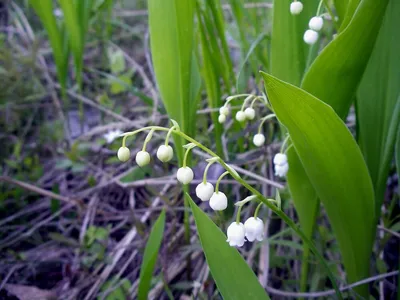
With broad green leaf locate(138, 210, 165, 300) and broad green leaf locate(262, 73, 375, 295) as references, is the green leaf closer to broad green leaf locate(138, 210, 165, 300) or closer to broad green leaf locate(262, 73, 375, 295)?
broad green leaf locate(138, 210, 165, 300)

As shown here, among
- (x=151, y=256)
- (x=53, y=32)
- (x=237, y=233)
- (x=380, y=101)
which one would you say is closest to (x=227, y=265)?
(x=237, y=233)

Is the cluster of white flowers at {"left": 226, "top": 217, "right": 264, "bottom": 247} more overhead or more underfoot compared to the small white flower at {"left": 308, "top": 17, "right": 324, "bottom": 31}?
more underfoot

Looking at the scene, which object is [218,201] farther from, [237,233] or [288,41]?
[288,41]

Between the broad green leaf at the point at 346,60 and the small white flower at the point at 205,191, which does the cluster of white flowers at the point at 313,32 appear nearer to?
the broad green leaf at the point at 346,60

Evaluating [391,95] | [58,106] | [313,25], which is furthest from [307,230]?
[58,106]

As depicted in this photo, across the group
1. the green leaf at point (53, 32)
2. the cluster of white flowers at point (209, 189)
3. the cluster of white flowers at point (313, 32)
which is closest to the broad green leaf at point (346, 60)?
the cluster of white flowers at point (313, 32)

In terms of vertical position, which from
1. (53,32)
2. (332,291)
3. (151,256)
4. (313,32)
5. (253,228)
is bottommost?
(332,291)

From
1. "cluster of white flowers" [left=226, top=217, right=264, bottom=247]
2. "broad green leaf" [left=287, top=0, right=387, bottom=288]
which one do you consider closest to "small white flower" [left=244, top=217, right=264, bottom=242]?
"cluster of white flowers" [left=226, top=217, right=264, bottom=247]
